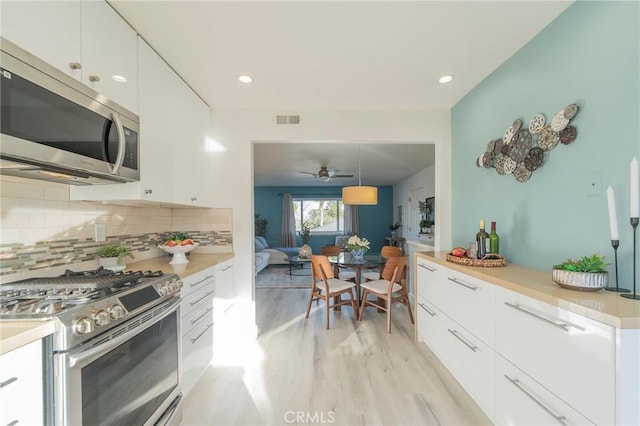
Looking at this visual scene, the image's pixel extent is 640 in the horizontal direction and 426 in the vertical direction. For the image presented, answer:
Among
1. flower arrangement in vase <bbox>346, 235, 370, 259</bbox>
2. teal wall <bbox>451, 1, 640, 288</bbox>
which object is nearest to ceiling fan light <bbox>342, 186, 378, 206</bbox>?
flower arrangement in vase <bbox>346, 235, 370, 259</bbox>

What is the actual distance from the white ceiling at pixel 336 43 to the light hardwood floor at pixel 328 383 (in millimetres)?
2407

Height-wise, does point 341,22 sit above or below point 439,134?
above

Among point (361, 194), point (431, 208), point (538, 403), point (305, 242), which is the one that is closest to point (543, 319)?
point (538, 403)

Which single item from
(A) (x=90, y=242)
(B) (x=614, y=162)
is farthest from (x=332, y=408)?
(B) (x=614, y=162)

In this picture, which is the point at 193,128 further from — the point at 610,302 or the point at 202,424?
the point at 610,302

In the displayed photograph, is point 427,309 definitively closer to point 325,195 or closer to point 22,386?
point 22,386

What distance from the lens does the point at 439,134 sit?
9.62ft

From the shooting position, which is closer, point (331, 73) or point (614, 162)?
point (614, 162)

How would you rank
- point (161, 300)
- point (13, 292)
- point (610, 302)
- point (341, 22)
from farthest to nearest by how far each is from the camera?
point (341, 22) → point (161, 300) → point (13, 292) → point (610, 302)

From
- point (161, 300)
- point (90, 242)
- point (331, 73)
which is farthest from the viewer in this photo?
point (331, 73)

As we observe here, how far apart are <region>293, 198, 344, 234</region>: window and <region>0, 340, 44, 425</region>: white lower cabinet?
26.4 ft

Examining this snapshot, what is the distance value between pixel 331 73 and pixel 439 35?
31.2 inches

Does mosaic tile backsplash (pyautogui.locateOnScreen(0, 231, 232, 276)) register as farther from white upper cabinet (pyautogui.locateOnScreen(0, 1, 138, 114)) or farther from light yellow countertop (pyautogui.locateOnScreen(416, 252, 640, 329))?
light yellow countertop (pyautogui.locateOnScreen(416, 252, 640, 329))

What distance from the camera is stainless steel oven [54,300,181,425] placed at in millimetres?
960
